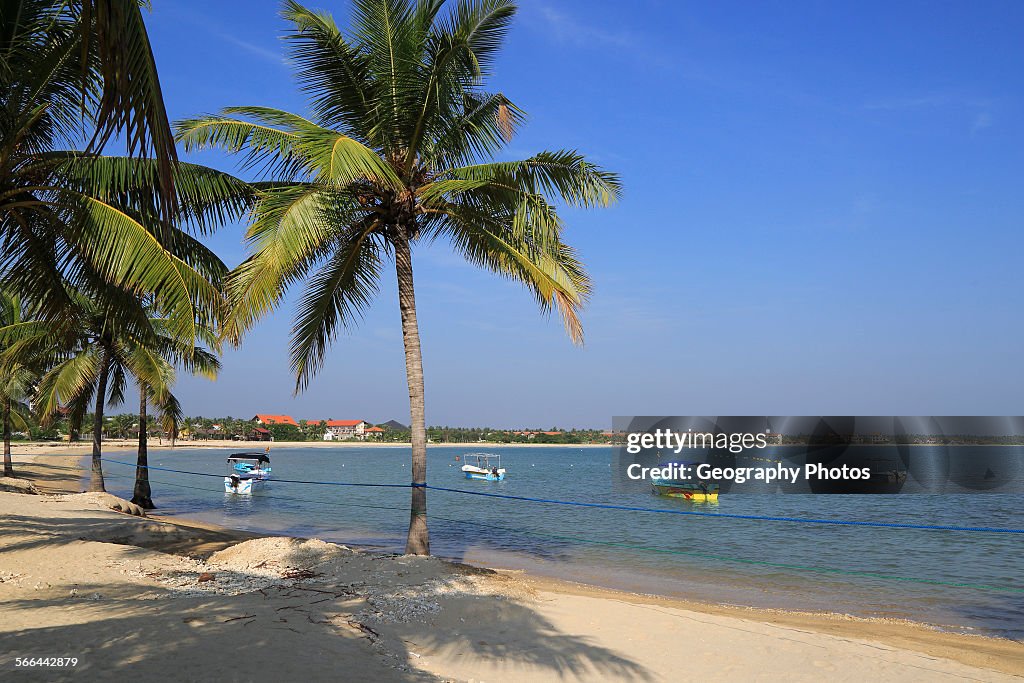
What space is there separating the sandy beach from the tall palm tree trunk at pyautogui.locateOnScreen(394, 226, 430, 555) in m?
0.84

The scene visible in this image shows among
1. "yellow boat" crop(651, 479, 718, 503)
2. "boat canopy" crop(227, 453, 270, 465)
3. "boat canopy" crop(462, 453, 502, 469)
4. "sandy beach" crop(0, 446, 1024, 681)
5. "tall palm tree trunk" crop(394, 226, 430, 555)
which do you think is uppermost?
"tall palm tree trunk" crop(394, 226, 430, 555)

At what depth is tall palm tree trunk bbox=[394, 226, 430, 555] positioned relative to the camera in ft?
35.7

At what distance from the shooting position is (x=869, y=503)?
1757 inches

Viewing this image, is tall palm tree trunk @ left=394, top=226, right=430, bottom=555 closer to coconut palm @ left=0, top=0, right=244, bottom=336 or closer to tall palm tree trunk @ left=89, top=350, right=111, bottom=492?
coconut palm @ left=0, top=0, right=244, bottom=336

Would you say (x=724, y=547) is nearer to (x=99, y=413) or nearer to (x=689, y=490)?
(x=689, y=490)

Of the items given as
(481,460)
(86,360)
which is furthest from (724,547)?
(481,460)

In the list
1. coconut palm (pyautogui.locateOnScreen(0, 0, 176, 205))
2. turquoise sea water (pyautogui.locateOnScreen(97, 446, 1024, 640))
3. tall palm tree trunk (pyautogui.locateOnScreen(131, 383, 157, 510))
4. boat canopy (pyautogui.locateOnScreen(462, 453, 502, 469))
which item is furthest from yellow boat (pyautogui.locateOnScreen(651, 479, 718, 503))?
coconut palm (pyautogui.locateOnScreen(0, 0, 176, 205))

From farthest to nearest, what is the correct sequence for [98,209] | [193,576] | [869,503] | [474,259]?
[869,503] < [474,259] < [193,576] < [98,209]

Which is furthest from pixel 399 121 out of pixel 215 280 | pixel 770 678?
pixel 770 678

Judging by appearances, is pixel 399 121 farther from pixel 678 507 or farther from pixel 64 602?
pixel 678 507

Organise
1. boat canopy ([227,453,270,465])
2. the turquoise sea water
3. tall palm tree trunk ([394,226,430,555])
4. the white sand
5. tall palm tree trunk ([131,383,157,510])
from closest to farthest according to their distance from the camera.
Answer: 1. the white sand
2. tall palm tree trunk ([394,226,430,555])
3. the turquoise sea water
4. tall palm tree trunk ([131,383,157,510])
5. boat canopy ([227,453,270,465])

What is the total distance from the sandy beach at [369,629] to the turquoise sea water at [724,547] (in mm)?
2412

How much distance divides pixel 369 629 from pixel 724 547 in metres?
17.0

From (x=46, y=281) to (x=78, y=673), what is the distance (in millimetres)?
6132
